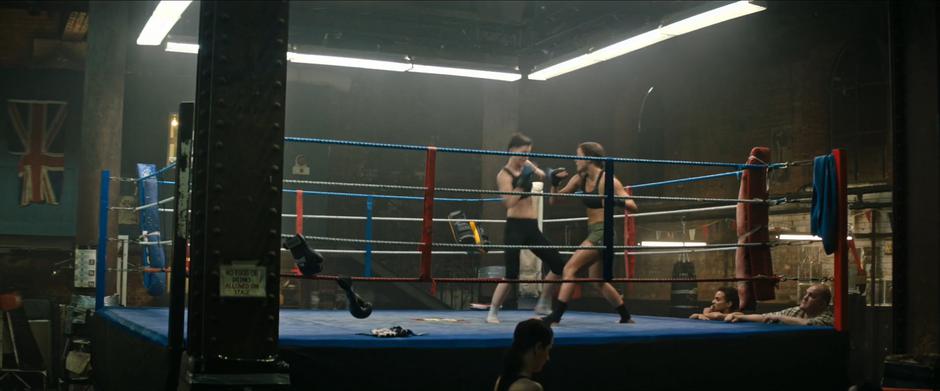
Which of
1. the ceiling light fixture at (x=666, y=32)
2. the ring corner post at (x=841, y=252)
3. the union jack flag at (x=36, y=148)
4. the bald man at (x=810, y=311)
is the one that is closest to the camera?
the ring corner post at (x=841, y=252)

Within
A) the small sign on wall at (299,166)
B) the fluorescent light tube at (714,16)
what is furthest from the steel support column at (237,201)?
the small sign on wall at (299,166)

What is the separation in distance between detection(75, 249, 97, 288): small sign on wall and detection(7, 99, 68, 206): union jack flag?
641cm

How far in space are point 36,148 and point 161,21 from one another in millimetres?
6757

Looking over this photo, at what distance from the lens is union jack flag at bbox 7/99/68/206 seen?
1516cm

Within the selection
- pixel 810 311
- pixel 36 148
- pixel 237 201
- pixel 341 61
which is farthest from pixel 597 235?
pixel 36 148

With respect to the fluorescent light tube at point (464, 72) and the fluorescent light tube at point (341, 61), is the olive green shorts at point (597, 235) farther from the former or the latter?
the fluorescent light tube at point (464, 72)

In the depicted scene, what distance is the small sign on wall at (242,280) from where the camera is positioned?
3.38 meters

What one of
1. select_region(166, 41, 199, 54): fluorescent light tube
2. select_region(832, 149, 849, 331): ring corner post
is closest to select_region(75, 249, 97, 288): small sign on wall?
select_region(166, 41, 199, 54): fluorescent light tube

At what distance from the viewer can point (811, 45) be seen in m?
16.5

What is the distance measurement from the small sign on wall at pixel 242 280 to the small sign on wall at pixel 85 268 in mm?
6476

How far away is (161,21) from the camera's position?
986cm

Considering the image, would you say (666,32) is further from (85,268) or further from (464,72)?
(85,268)

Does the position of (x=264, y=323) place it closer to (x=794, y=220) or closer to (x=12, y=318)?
(x=12, y=318)

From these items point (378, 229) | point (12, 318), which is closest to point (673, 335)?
point (12, 318)
